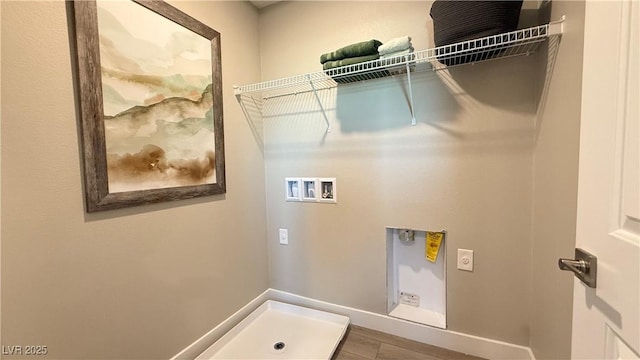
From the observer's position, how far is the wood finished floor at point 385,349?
1.41 m

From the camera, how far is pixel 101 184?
1012 millimetres

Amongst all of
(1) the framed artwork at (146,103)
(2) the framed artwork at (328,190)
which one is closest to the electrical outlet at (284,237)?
A: (2) the framed artwork at (328,190)

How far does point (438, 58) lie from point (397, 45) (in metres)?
0.21

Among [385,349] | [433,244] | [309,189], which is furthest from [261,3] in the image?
[385,349]

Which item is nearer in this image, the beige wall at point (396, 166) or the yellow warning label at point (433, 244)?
the beige wall at point (396, 166)


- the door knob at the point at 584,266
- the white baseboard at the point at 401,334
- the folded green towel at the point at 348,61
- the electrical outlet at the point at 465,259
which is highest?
the folded green towel at the point at 348,61

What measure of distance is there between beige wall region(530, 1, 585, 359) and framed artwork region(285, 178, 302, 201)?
4.43 ft

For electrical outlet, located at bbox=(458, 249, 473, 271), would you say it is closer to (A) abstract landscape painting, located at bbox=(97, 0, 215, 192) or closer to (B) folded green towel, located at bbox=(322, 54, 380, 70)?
(B) folded green towel, located at bbox=(322, 54, 380, 70)

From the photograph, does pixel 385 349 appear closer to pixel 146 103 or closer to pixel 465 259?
pixel 465 259

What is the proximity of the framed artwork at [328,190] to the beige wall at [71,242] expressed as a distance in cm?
66

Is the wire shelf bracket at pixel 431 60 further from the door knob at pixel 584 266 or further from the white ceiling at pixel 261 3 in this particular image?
the door knob at pixel 584 266

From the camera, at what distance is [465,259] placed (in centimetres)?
140

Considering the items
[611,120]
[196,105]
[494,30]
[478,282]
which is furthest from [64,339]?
[494,30]

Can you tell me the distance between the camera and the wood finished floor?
1.41 metres
